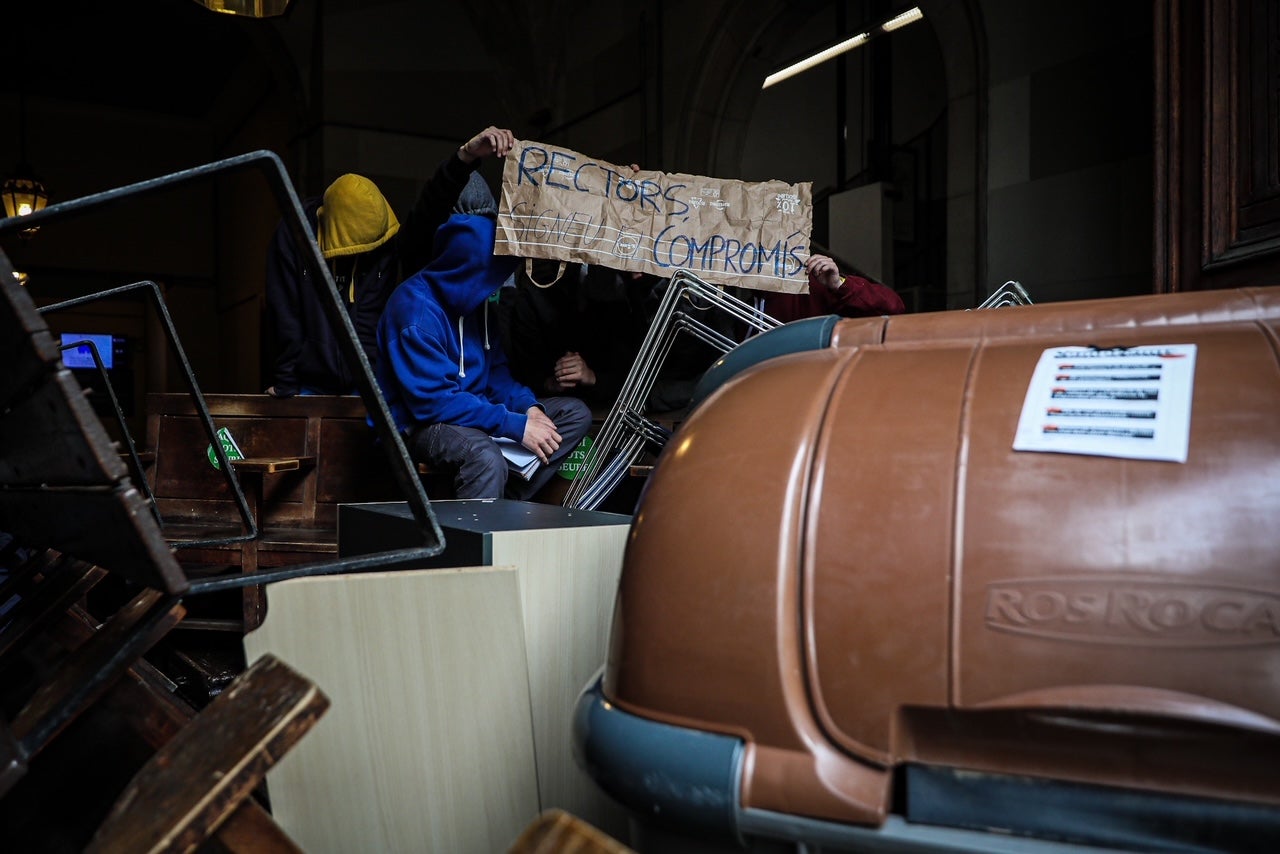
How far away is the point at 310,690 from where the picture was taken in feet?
2.69

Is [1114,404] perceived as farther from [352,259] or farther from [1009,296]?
[352,259]

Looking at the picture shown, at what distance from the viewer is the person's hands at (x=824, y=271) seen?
2947mm

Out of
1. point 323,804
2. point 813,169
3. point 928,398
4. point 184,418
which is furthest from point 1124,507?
point 813,169

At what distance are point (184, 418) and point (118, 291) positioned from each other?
1.71 m

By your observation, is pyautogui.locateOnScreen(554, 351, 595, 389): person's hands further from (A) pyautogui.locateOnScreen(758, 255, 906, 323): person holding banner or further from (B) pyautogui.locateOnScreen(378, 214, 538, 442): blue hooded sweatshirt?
(A) pyautogui.locateOnScreen(758, 255, 906, 323): person holding banner

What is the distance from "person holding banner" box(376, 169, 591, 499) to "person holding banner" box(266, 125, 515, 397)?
0.22 meters

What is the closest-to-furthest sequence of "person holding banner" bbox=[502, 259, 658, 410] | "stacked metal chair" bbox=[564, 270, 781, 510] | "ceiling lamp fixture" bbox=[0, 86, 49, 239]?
"stacked metal chair" bbox=[564, 270, 781, 510], "person holding banner" bbox=[502, 259, 658, 410], "ceiling lamp fixture" bbox=[0, 86, 49, 239]

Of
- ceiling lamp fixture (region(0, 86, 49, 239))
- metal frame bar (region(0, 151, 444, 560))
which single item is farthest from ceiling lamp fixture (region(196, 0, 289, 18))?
ceiling lamp fixture (region(0, 86, 49, 239))

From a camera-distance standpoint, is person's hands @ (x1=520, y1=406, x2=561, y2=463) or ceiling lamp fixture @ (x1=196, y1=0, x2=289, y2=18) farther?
ceiling lamp fixture @ (x1=196, y1=0, x2=289, y2=18)

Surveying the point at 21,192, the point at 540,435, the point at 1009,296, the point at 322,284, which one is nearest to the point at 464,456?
the point at 540,435

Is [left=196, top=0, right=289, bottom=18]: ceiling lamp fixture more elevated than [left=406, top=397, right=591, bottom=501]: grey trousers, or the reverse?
[left=196, top=0, right=289, bottom=18]: ceiling lamp fixture

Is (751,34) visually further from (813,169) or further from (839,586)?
(839,586)

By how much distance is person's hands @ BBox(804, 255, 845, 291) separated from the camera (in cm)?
295

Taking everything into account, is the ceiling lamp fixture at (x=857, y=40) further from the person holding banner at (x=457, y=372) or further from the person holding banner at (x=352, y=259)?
the person holding banner at (x=457, y=372)
